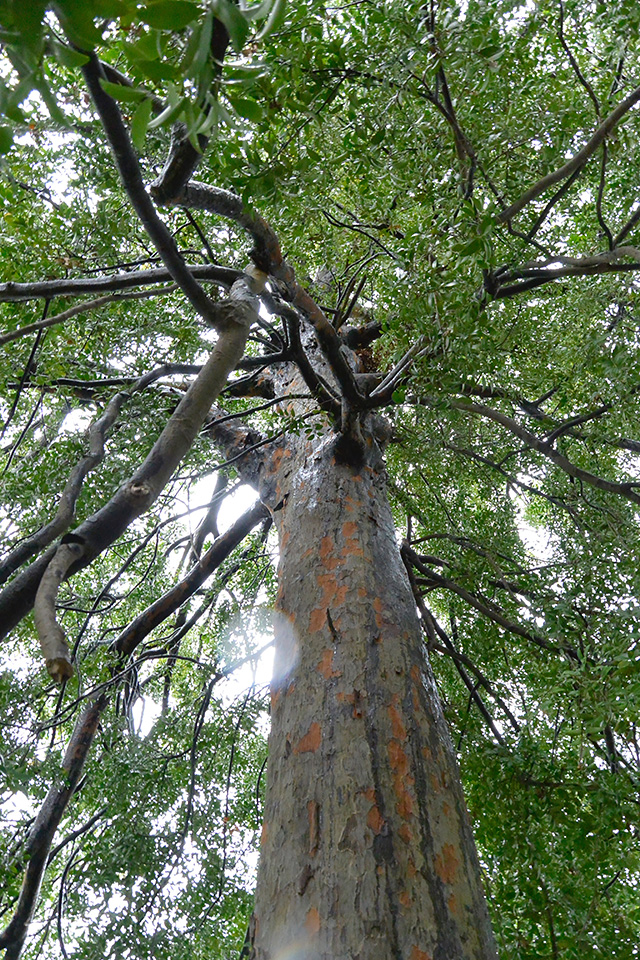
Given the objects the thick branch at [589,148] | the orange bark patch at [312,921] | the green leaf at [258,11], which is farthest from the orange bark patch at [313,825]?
the thick branch at [589,148]

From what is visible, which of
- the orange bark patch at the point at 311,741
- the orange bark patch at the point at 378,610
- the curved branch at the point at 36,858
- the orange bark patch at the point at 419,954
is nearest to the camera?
the orange bark patch at the point at 419,954

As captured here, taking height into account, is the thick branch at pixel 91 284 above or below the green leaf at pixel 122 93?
above

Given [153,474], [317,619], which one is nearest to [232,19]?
[153,474]

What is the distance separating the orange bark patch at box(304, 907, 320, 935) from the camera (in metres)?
1.29

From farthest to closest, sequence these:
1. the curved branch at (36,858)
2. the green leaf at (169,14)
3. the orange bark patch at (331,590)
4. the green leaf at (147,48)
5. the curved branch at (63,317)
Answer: the curved branch at (36,858), the orange bark patch at (331,590), the curved branch at (63,317), the green leaf at (147,48), the green leaf at (169,14)

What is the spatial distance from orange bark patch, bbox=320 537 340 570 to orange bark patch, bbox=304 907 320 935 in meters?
1.18

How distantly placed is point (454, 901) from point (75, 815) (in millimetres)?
3274

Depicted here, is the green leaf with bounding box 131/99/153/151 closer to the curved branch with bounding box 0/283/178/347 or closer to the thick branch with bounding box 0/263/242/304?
the thick branch with bounding box 0/263/242/304

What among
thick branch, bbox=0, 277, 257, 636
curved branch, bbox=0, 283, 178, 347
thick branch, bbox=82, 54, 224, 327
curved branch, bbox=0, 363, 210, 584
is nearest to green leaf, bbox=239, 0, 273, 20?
thick branch, bbox=82, 54, 224, 327

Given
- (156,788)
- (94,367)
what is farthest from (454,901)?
(94,367)

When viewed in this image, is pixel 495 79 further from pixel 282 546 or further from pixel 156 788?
pixel 156 788

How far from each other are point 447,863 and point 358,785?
27cm

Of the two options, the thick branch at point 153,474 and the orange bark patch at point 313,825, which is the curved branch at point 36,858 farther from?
the thick branch at point 153,474

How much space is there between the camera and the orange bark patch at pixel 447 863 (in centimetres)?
143
